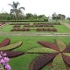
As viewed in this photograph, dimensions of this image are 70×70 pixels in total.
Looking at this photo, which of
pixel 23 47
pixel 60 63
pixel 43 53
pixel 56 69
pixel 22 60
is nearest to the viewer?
pixel 56 69

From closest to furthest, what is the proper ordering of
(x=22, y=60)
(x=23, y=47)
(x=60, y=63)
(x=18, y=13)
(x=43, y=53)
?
(x=60, y=63) < (x=22, y=60) < (x=43, y=53) < (x=23, y=47) < (x=18, y=13)

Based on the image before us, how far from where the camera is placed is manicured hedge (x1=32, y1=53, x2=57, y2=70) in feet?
22.8

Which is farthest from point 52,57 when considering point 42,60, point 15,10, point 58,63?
point 15,10

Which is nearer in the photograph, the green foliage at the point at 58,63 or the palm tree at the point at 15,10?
the green foliage at the point at 58,63

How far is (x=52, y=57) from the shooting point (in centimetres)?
775

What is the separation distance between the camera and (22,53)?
855 cm

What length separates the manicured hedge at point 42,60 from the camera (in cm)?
694

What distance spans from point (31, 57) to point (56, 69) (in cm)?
189

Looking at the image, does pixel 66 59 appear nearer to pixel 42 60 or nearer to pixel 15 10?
pixel 42 60

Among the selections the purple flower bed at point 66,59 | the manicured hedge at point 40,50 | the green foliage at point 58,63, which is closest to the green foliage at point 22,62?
the manicured hedge at point 40,50

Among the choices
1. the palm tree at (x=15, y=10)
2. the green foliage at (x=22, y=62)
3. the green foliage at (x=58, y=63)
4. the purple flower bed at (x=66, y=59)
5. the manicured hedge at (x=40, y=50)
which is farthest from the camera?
the palm tree at (x=15, y=10)

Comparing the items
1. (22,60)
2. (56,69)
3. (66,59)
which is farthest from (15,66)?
(66,59)

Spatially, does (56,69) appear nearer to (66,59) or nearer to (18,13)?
(66,59)

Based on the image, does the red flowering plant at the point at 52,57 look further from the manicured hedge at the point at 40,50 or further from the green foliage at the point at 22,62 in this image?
the green foliage at the point at 22,62
